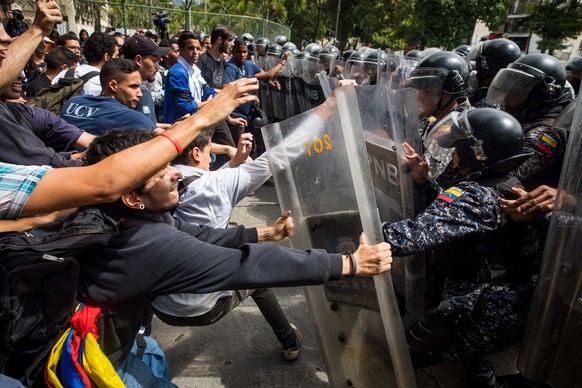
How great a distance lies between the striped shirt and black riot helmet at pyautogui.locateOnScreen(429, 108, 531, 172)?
180cm

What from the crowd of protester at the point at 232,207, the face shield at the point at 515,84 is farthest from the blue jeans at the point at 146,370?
the face shield at the point at 515,84

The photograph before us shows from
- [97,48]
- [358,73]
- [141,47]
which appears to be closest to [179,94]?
[141,47]

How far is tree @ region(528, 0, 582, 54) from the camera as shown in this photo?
21.0 metres

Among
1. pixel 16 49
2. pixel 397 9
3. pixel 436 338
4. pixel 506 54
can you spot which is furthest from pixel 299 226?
pixel 397 9

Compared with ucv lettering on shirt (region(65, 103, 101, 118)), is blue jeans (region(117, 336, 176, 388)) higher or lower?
lower

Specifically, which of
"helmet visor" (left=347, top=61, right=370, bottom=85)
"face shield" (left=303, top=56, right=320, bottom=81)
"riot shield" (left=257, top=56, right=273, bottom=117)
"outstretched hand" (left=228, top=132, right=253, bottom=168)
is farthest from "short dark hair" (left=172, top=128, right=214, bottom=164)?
"riot shield" (left=257, top=56, right=273, bottom=117)

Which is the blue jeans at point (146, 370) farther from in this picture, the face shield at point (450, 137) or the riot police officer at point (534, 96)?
the riot police officer at point (534, 96)

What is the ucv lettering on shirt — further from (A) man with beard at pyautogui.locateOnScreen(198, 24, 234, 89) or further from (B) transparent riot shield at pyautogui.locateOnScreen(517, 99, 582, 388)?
(B) transparent riot shield at pyautogui.locateOnScreen(517, 99, 582, 388)

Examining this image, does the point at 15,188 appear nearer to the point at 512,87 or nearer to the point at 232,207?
the point at 232,207

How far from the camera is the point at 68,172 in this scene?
45.3 inches

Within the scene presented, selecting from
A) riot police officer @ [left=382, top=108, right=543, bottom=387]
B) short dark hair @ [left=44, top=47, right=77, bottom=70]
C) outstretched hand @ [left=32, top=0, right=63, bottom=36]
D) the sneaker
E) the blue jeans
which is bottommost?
the sneaker

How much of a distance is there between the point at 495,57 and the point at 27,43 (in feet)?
12.1

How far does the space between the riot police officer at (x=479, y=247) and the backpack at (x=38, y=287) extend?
1198 mm

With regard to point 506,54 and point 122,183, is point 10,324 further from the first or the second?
point 506,54
